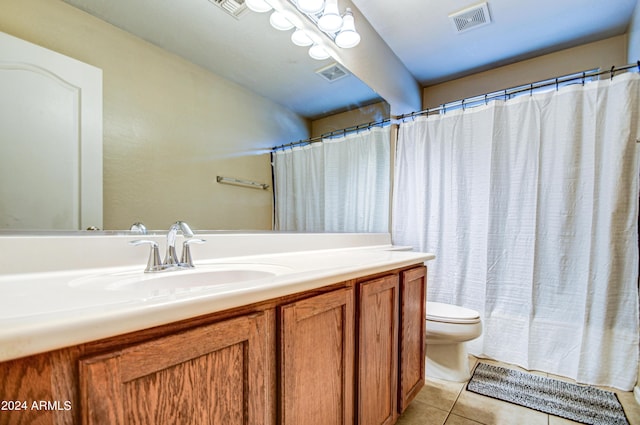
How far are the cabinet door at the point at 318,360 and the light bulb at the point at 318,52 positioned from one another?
1.39 m

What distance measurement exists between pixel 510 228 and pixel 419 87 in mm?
1559

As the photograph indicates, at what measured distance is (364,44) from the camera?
80.7 inches

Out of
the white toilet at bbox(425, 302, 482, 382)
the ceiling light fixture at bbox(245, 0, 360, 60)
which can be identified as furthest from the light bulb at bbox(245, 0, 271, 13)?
the white toilet at bbox(425, 302, 482, 382)

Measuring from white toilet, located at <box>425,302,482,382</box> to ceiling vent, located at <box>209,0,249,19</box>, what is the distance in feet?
5.98

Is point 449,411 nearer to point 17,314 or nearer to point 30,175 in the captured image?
point 17,314

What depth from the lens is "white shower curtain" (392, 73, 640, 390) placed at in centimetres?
167

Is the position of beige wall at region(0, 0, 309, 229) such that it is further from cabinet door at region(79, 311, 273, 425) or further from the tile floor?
the tile floor

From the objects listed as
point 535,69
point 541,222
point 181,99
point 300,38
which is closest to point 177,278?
point 181,99

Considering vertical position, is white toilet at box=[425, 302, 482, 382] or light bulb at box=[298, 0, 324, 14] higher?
light bulb at box=[298, 0, 324, 14]

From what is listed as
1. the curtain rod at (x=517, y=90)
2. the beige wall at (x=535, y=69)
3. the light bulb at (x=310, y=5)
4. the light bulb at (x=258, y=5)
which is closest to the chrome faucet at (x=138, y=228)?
the light bulb at (x=258, y=5)

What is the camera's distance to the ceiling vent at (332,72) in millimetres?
1773

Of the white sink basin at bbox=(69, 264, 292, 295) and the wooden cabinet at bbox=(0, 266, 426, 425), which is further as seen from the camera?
the white sink basin at bbox=(69, 264, 292, 295)

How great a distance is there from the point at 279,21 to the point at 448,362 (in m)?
2.13

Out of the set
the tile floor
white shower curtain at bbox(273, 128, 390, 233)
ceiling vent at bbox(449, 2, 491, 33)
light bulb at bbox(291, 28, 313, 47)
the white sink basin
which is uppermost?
ceiling vent at bbox(449, 2, 491, 33)
